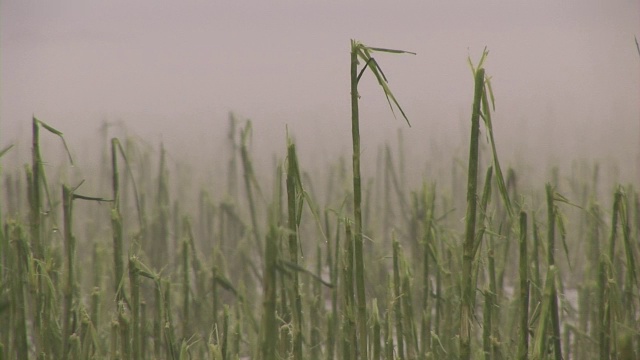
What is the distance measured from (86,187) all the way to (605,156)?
177 cm

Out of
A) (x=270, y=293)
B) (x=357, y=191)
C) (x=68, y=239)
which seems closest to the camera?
(x=270, y=293)

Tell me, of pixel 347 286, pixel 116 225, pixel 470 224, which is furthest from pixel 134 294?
pixel 470 224

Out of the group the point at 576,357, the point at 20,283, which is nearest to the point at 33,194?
the point at 20,283

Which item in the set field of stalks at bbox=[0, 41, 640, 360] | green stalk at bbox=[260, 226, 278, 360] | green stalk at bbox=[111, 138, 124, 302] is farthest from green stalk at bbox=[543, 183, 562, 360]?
green stalk at bbox=[111, 138, 124, 302]

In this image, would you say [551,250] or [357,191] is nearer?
[357,191]

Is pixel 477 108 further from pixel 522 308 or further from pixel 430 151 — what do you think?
pixel 430 151

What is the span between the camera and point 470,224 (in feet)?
1.69

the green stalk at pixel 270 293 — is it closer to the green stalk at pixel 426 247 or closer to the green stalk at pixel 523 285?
the green stalk at pixel 523 285

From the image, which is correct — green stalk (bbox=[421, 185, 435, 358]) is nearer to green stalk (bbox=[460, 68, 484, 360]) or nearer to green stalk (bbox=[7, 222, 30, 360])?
green stalk (bbox=[460, 68, 484, 360])

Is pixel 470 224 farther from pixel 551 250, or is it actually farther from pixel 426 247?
pixel 426 247

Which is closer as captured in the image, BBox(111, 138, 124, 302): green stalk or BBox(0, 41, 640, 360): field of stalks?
BBox(0, 41, 640, 360): field of stalks

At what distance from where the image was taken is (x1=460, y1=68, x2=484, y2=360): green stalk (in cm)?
50

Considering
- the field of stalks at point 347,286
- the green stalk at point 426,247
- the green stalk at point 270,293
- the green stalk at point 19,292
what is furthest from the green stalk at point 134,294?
the green stalk at point 426,247

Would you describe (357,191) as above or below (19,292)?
above
